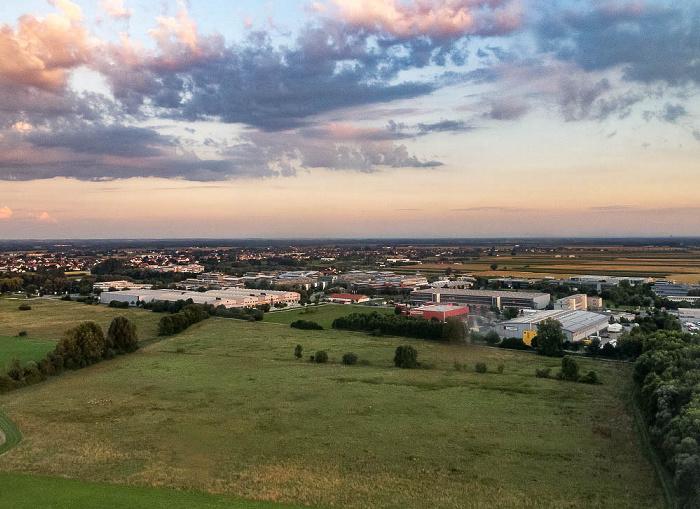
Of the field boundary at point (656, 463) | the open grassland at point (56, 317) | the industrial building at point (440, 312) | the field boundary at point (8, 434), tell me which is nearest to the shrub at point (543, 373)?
the field boundary at point (656, 463)

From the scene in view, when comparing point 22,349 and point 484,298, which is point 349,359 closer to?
point 22,349

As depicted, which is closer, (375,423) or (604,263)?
(375,423)

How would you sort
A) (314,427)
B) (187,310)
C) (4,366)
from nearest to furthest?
(314,427) → (4,366) → (187,310)

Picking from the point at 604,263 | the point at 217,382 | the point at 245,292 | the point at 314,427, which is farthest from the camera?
the point at 604,263

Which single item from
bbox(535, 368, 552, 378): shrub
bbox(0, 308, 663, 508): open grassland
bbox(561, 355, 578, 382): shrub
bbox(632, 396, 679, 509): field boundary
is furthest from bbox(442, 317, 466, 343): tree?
bbox(632, 396, 679, 509): field boundary

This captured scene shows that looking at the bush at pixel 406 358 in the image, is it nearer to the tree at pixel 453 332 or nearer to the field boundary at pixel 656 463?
the tree at pixel 453 332

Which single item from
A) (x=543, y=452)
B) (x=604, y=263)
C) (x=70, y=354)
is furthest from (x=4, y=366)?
(x=604, y=263)

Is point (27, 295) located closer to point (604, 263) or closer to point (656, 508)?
point (656, 508)
